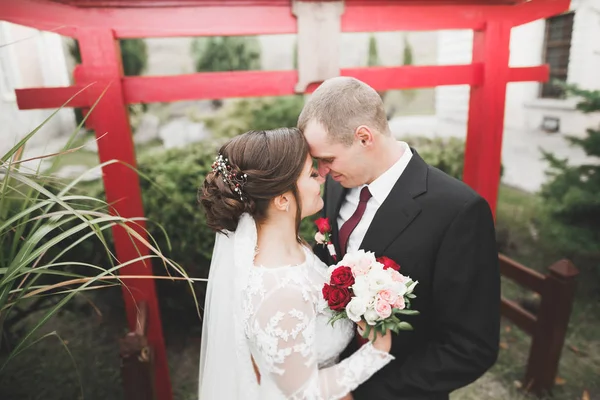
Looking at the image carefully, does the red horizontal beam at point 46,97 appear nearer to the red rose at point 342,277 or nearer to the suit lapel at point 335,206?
the suit lapel at point 335,206

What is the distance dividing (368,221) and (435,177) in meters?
0.41

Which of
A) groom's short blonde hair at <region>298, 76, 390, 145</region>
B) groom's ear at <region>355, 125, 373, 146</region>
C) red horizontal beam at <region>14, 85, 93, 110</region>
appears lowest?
groom's ear at <region>355, 125, 373, 146</region>

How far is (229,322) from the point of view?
2.01 metres

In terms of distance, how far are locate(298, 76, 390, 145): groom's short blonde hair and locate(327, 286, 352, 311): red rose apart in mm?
731

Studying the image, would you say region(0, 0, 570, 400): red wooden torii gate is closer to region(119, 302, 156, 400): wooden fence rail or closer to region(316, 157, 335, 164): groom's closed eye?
region(119, 302, 156, 400): wooden fence rail

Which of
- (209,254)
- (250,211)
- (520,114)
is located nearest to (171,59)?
(520,114)

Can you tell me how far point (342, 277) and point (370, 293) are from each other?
15 centimetres

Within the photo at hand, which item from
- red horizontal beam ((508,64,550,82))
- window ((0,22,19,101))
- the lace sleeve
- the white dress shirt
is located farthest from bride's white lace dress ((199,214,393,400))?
window ((0,22,19,101))

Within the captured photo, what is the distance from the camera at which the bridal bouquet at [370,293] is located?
1617 mm

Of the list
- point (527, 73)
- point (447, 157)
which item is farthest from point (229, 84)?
point (447, 157)

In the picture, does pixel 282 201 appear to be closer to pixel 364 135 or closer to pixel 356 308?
pixel 364 135

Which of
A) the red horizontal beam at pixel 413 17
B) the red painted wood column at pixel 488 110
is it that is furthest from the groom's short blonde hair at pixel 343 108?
the red painted wood column at pixel 488 110

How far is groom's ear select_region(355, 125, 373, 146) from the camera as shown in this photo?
1964 mm

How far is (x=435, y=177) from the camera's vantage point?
2008 millimetres
